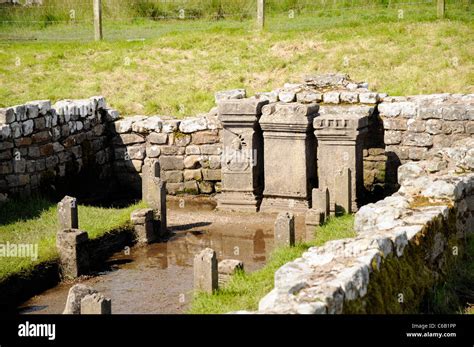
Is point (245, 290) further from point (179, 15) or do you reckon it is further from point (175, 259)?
point (179, 15)

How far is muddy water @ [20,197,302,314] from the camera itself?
11.8 m

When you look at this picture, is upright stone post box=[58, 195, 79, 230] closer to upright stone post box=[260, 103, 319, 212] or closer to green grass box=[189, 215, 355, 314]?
green grass box=[189, 215, 355, 314]

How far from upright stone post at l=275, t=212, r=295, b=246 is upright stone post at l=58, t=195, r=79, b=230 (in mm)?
2775

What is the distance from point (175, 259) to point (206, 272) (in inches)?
103

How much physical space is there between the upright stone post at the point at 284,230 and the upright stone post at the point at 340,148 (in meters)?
2.31

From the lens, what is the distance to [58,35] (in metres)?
25.2

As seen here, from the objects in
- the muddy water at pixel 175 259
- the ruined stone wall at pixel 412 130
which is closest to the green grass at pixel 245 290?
the muddy water at pixel 175 259

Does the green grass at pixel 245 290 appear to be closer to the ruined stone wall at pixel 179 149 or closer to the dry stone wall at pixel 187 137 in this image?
the dry stone wall at pixel 187 137

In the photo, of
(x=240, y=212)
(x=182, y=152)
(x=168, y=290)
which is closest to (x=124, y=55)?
(x=182, y=152)

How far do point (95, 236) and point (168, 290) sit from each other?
2079 mm

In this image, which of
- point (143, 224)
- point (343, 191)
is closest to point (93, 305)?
point (143, 224)

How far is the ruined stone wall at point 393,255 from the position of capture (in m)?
7.57

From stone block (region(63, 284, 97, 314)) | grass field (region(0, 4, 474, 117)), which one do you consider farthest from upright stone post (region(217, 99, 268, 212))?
stone block (region(63, 284, 97, 314))

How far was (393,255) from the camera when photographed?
8.96m
